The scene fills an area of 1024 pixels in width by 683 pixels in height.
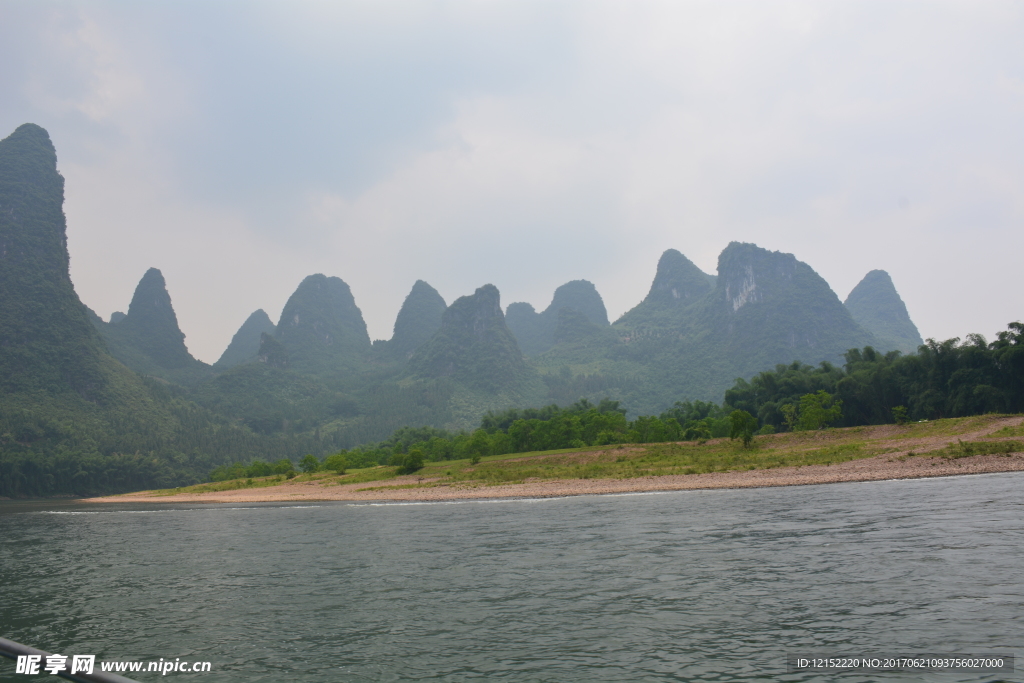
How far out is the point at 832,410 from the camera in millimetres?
74688

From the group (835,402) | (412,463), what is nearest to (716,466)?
(835,402)

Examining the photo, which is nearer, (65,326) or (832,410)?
(832,410)

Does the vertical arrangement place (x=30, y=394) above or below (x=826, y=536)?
above

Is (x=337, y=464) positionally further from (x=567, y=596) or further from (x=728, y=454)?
(x=567, y=596)

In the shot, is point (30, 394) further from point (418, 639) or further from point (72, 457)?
point (418, 639)

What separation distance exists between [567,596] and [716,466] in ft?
135

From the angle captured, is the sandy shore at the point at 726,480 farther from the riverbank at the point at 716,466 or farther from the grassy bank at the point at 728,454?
the grassy bank at the point at 728,454

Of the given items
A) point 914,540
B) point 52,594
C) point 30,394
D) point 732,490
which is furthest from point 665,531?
point 30,394

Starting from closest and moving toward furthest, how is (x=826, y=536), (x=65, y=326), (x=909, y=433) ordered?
→ 1. (x=826, y=536)
2. (x=909, y=433)
3. (x=65, y=326)

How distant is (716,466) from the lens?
52.7m

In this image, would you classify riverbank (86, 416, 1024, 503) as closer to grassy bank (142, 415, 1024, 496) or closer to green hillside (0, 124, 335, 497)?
grassy bank (142, 415, 1024, 496)

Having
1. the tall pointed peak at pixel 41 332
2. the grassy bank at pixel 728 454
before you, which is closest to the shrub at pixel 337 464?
the grassy bank at pixel 728 454

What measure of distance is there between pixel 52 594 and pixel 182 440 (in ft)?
535

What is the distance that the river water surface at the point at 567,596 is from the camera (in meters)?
10.9
